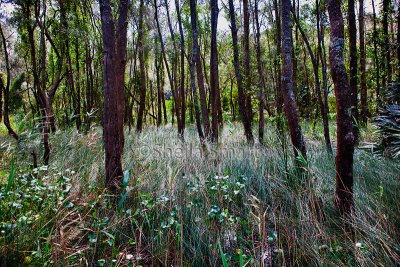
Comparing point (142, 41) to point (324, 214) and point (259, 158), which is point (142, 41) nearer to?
point (259, 158)

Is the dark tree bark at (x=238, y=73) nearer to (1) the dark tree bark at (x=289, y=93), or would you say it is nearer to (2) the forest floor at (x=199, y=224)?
(1) the dark tree bark at (x=289, y=93)

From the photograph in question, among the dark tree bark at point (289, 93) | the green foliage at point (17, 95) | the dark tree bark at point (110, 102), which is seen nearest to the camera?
the dark tree bark at point (110, 102)

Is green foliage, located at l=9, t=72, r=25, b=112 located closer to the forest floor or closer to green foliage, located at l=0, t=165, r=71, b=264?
the forest floor

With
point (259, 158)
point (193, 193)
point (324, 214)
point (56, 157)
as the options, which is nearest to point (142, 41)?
point (56, 157)

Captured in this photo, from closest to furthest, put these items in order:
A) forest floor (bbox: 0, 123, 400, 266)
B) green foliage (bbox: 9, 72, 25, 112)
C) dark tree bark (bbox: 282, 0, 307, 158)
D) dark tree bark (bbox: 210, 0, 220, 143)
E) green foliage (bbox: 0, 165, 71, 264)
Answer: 1. green foliage (bbox: 0, 165, 71, 264)
2. forest floor (bbox: 0, 123, 400, 266)
3. dark tree bark (bbox: 282, 0, 307, 158)
4. dark tree bark (bbox: 210, 0, 220, 143)
5. green foliage (bbox: 9, 72, 25, 112)

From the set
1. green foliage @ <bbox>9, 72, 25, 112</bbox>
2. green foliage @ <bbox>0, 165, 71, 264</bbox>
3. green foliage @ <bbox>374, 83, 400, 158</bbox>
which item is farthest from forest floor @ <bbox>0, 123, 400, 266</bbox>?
green foliage @ <bbox>9, 72, 25, 112</bbox>

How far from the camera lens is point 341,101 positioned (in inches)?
98.7

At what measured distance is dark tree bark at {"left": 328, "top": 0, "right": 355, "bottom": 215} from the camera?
2.49 metres

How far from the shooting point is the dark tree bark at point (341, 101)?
98.2 inches

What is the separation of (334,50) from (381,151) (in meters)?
3.52

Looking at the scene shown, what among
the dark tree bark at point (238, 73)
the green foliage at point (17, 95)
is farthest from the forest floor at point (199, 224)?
the green foliage at point (17, 95)

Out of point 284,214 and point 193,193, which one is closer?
point 284,214

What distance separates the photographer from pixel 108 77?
3488 mm

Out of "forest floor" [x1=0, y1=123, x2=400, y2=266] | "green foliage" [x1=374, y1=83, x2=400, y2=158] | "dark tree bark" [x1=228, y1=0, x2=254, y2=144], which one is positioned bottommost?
"forest floor" [x1=0, y1=123, x2=400, y2=266]
